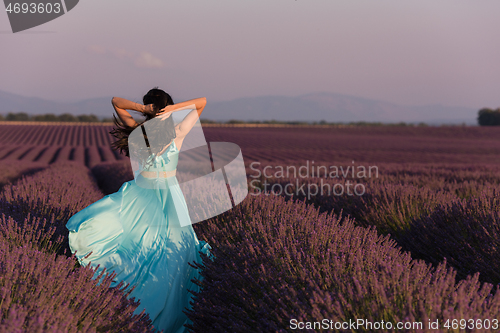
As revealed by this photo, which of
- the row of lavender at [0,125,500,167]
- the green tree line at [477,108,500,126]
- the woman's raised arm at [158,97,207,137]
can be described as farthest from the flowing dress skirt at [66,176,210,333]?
the green tree line at [477,108,500,126]

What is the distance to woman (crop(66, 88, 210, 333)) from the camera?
7.07ft

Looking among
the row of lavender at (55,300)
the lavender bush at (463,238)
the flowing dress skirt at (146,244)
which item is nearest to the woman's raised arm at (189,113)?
the flowing dress skirt at (146,244)

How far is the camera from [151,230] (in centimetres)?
242

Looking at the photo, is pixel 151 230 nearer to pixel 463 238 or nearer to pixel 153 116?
pixel 153 116

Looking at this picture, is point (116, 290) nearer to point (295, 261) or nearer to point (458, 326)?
point (295, 261)

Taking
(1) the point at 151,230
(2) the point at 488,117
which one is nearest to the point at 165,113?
(1) the point at 151,230

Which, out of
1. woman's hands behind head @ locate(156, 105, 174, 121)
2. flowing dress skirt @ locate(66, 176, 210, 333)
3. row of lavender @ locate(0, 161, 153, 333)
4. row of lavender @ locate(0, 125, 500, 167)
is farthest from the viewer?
row of lavender @ locate(0, 125, 500, 167)

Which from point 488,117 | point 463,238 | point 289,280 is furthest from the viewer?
point 488,117

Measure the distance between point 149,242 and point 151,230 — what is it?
0.29 ft

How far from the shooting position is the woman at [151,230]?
7.07ft

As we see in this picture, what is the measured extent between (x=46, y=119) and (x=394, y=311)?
325ft

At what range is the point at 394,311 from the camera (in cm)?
137

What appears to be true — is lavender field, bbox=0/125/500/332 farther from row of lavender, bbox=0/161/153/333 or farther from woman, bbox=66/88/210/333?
Answer: woman, bbox=66/88/210/333

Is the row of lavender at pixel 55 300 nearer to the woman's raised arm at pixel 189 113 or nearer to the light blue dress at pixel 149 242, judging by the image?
the light blue dress at pixel 149 242
